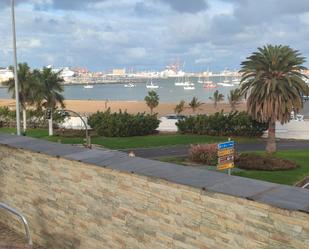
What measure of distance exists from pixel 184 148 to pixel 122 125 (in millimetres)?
10700

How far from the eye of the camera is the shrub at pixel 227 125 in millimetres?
53344

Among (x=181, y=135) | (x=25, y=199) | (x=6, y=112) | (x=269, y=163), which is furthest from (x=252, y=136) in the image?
(x=25, y=199)

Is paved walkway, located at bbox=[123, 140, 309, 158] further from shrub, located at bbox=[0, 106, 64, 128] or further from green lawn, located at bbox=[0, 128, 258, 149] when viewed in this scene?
shrub, located at bbox=[0, 106, 64, 128]

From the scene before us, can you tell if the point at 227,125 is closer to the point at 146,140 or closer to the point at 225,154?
the point at 146,140

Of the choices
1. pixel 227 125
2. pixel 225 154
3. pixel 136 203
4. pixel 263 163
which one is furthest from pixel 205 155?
pixel 136 203

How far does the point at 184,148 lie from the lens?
153 ft

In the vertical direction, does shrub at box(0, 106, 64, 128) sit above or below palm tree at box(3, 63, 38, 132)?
below

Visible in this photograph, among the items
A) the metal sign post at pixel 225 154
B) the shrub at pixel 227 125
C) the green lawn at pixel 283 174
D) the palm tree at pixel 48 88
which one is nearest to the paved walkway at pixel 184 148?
the shrub at pixel 227 125

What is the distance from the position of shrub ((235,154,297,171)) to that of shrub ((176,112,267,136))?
61.9 feet

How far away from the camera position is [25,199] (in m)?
13.2

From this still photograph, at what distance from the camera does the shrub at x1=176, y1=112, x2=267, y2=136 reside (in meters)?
53.3

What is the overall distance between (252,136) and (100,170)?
45.2 m

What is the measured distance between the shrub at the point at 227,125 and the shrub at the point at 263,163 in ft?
61.9

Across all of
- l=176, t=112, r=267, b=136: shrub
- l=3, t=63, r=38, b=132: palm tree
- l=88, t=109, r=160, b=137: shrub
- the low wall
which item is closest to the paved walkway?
l=176, t=112, r=267, b=136: shrub
